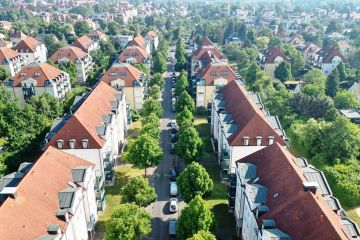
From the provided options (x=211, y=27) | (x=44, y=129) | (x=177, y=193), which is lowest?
(x=177, y=193)

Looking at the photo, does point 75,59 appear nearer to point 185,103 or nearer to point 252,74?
point 185,103

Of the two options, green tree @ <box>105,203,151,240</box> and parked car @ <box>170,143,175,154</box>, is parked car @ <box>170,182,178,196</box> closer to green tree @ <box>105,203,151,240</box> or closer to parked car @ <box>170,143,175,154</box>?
parked car @ <box>170,143,175,154</box>

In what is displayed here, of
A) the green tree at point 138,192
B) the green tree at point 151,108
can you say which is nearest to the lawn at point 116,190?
the green tree at point 138,192

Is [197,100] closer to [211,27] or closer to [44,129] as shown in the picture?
[44,129]

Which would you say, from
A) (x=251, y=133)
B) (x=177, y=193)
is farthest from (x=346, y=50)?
(x=177, y=193)

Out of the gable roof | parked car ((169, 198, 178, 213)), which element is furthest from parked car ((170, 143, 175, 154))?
the gable roof

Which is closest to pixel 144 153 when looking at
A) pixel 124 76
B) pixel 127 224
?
pixel 127 224

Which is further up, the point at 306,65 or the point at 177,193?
the point at 306,65

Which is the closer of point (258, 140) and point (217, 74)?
point (258, 140)
